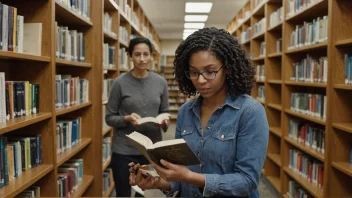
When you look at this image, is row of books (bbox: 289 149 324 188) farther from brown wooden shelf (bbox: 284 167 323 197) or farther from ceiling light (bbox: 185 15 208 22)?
ceiling light (bbox: 185 15 208 22)

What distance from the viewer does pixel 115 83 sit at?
2666 millimetres

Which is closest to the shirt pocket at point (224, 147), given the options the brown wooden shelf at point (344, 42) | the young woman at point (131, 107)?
the young woman at point (131, 107)

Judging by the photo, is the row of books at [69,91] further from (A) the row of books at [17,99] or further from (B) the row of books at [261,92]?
(B) the row of books at [261,92]

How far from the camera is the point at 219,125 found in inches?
53.1

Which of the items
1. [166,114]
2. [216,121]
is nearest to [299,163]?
[166,114]

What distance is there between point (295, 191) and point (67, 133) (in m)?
A: 2.55

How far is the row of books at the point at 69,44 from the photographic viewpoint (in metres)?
2.53

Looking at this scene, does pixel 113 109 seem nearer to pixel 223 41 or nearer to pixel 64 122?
pixel 64 122

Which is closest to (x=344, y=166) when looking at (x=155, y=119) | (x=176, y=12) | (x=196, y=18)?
(x=155, y=119)

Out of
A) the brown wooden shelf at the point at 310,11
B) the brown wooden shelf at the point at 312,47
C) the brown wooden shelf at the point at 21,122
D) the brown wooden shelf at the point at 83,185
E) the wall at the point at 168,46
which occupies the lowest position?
the brown wooden shelf at the point at 83,185

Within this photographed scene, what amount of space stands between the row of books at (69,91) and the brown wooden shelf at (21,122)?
0.40 metres

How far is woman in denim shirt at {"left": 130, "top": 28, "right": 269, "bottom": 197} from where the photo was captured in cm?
125

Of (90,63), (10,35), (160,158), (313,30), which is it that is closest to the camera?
(160,158)

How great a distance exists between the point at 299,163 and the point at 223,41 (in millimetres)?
2819
